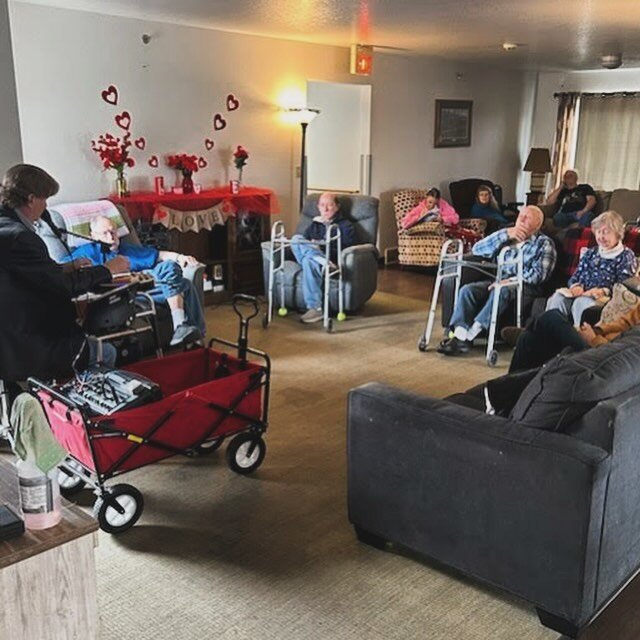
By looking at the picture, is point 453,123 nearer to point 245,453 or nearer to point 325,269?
point 325,269

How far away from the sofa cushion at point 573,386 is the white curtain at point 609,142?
7.71 meters

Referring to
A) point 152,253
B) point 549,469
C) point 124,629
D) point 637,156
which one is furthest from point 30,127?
point 637,156

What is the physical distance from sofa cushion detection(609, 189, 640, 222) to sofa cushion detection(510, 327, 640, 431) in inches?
237

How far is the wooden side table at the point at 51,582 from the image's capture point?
4.23ft

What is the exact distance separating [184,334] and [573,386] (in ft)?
9.79

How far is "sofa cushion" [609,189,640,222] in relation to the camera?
769cm

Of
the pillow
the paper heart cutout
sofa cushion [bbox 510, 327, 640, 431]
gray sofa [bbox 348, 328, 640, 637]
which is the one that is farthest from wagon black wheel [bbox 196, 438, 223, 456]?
the paper heart cutout

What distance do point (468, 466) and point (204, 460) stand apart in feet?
4.90

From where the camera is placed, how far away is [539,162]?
9.32m

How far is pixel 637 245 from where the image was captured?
17.9 feet

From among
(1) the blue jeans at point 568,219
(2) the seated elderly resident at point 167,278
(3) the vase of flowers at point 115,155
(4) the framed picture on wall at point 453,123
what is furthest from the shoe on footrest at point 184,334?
(4) the framed picture on wall at point 453,123

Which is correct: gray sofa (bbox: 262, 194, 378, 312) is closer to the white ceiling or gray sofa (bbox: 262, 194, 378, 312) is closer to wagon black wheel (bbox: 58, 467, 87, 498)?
the white ceiling

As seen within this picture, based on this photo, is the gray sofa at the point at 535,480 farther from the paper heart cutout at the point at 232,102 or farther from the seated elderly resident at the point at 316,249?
the paper heart cutout at the point at 232,102

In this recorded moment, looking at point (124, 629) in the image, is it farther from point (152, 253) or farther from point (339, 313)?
point (339, 313)
